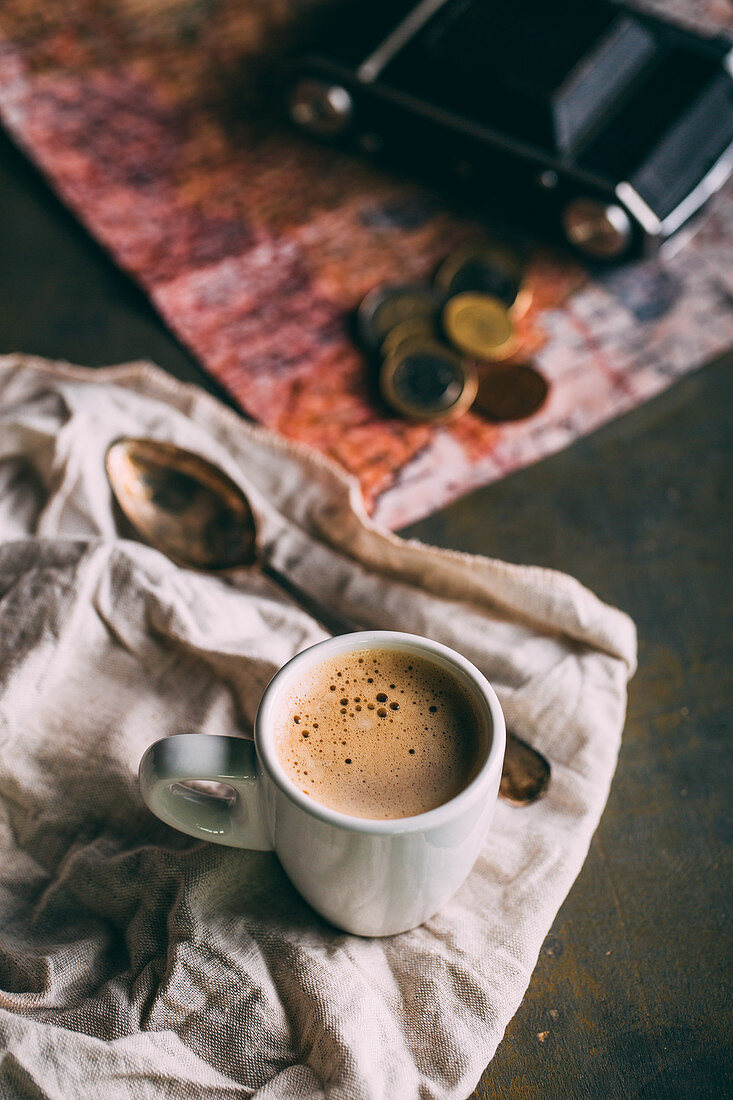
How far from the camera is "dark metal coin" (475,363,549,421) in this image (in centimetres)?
71

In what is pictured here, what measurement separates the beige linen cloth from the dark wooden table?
41 millimetres

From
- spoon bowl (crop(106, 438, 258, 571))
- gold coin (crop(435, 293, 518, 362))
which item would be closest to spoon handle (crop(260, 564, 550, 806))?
spoon bowl (crop(106, 438, 258, 571))

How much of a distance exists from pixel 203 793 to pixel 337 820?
9 cm

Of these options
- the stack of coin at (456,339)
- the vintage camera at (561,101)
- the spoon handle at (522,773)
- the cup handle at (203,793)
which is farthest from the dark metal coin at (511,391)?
the cup handle at (203,793)

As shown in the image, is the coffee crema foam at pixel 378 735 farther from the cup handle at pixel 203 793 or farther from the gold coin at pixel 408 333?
the gold coin at pixel 408 333

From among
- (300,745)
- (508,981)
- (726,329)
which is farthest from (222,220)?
(508,981)

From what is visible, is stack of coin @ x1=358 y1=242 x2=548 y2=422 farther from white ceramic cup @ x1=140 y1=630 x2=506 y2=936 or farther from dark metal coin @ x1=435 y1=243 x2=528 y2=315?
white ceramic cup @ x1=140 y1=630 x2=506 y2=936

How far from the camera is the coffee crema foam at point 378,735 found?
0.40 meters

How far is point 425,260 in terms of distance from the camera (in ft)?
2.68

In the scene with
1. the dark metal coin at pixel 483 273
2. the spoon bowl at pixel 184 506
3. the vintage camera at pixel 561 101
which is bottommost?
the spoon bowl at pixel 184 506

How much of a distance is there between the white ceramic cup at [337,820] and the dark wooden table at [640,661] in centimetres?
11

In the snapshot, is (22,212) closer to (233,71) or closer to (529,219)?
(233,71)

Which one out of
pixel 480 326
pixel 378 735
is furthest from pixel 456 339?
pixel 378 735

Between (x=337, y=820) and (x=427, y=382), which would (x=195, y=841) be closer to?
(x=337, y=820)
